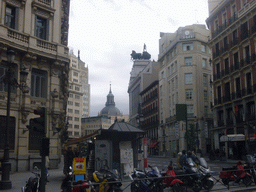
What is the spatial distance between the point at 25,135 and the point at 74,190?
12741mm

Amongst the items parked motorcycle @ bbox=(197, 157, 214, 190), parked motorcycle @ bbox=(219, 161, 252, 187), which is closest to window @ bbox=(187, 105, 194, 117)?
parked motorcycle @ bbox=(219, 161, 252, 187)

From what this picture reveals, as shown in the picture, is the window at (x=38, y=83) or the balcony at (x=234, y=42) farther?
the balcony at (x=234, y=42)

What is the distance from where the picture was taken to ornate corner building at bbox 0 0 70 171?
20.1 m

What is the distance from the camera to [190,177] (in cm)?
1190

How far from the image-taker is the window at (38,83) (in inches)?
872

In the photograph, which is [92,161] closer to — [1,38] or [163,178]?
[163,178]

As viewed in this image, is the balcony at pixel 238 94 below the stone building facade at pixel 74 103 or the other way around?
below

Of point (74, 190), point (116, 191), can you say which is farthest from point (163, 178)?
point (74, 190)

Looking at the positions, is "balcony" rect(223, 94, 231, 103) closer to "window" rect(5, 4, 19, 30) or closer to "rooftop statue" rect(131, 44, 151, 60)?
"window" rect(5, 4, 19, 30)

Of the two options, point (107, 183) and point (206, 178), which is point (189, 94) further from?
point (107, 183)

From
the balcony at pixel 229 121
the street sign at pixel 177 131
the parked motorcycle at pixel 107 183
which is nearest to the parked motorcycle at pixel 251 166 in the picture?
the parked motorcycle at pixel 107 183

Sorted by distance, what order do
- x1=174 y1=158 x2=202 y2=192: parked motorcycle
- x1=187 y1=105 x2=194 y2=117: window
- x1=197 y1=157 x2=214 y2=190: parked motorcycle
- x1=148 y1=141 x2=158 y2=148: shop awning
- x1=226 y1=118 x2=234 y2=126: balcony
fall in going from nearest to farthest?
x1=174 y1=158 x2=202 y2=192: parked motorcycle < x1=197 y1=157 x2=214 y2=190: parked motorcycle < x1=226 y1=118 x2=234 y2=126: balcony < x1=187 y1=105 x2=194 y2=117: window < x1=148 y1=141 x2=158 y2=148: shop awning

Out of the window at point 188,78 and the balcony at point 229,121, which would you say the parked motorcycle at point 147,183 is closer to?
the balcony at point 229,121

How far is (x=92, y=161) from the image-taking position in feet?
51.6
